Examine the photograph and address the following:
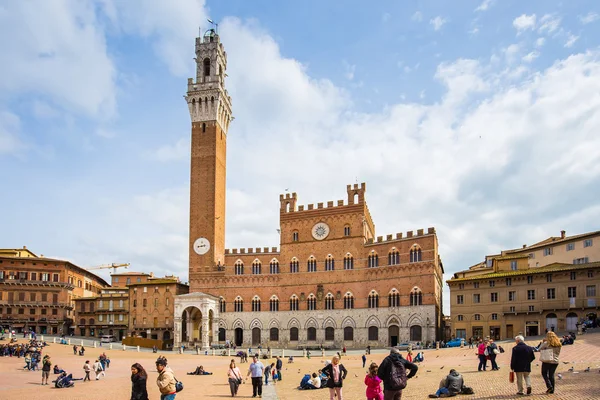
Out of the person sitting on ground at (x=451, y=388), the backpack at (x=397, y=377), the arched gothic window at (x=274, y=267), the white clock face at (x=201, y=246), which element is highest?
the white clock face at (x=201, y=246)

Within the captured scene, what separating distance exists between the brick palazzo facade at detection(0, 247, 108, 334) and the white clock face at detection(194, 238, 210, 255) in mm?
21681

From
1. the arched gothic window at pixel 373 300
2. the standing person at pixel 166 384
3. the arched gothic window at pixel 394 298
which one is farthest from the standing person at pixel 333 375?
the arched gothic window at pixel 373 300

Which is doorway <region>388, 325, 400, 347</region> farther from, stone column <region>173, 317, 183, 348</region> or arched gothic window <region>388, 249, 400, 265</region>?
stone column <region>173, 317, 183, 348</region>

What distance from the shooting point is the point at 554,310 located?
176 ft

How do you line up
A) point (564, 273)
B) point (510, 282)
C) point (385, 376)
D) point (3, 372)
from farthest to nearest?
point (510, 282) → point (564, 273) → point (3, 372) → point (385, 376)

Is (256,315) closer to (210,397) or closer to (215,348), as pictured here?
(215,348)

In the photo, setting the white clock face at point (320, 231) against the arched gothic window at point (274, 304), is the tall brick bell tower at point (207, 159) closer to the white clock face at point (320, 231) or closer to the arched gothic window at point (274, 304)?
the arched gothic window at point (274, 304)

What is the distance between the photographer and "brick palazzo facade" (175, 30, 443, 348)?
61.3 metres

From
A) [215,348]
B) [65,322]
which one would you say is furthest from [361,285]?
[65,322]

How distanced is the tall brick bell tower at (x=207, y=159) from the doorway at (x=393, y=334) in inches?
858

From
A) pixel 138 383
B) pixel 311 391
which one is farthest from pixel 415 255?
pixel 138 383

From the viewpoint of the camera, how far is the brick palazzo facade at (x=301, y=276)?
6128cm

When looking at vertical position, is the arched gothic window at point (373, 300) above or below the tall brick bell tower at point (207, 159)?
below

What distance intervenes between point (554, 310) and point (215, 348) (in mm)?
35332
